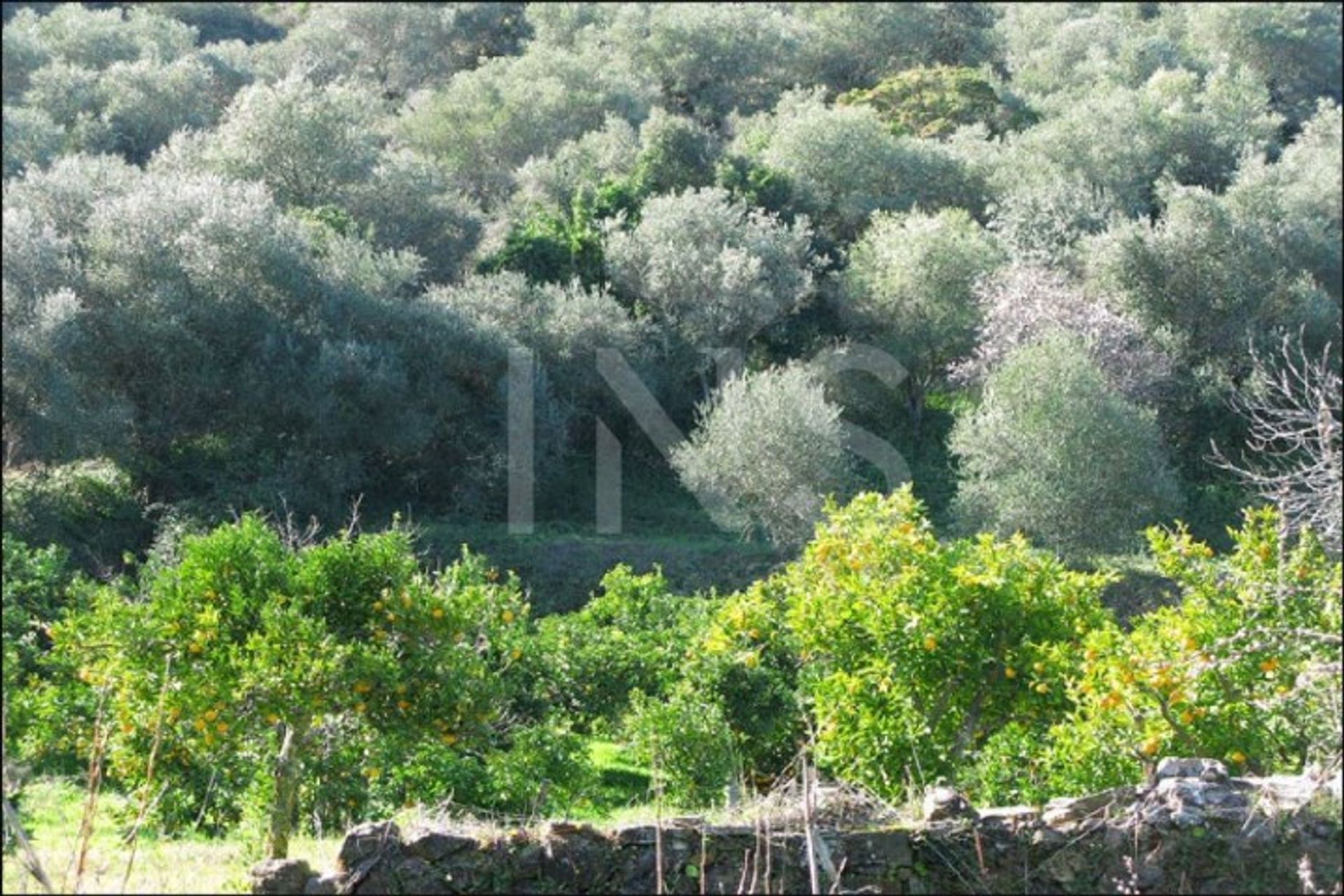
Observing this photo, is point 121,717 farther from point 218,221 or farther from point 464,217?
point 464,217

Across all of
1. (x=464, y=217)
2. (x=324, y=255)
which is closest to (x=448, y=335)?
(x=324, y=255)

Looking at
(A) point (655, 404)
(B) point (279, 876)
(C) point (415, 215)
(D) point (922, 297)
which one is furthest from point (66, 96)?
(B) point (279, 876)

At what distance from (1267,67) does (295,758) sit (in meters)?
48.8

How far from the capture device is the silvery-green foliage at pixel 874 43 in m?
50.7

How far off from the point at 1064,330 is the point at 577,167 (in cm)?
1455

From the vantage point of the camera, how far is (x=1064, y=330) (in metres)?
30.0

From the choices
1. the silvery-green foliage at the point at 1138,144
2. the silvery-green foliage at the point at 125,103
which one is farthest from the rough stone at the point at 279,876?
the silvery-green foliage at the point at 125,103

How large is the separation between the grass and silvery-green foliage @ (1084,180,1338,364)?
25.7 metres

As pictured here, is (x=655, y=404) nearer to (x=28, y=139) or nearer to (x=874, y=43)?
(x=28, y=139)

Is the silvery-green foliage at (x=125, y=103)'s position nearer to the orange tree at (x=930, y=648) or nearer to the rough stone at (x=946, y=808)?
the orange tree at (x=930, y=648)

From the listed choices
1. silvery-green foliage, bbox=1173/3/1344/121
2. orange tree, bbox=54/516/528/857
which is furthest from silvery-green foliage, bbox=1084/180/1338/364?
orange tree, bbox=54/516/528/857

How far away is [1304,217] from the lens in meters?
34.9

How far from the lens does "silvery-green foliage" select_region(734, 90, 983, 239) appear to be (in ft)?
124

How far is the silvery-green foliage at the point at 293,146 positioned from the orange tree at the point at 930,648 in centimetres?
2531
